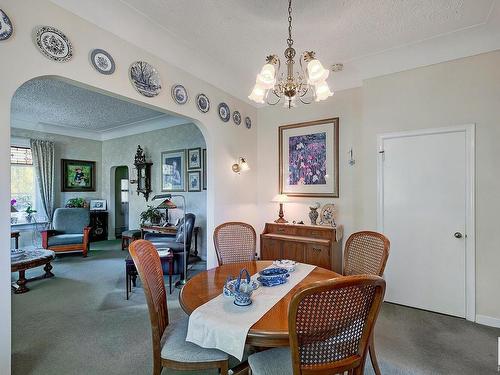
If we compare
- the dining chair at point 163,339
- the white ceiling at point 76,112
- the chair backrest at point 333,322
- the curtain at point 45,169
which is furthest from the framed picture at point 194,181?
the chair backrest at point 333,322

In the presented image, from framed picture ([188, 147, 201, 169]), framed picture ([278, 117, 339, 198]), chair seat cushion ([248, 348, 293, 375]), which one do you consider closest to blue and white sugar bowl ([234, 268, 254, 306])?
chair seat cushion ([248, 348, 293, 375])

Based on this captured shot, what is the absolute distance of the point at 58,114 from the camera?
5184 millimetres

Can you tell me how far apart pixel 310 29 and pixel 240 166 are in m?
1.96

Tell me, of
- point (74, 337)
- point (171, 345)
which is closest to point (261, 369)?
point (171, 345)

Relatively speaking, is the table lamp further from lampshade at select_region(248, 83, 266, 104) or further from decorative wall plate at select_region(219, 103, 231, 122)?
lampshade at select_region(248, 83, 266, 104)

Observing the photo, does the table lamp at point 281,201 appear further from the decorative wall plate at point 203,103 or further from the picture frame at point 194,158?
the picture frame at point 194,158

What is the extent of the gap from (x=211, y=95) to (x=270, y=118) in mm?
1240

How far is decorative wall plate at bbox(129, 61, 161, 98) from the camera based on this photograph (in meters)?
2.42

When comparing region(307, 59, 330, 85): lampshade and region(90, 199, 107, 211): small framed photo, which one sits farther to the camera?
region(90, 199, 107, 211): small framed photo

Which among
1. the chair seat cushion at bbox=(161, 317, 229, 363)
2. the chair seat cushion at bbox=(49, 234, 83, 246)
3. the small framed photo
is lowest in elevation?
the chair seat cushion at bbox=(49, 234, 83, 246)

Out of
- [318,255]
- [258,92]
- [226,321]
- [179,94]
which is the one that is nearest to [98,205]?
[179,94]

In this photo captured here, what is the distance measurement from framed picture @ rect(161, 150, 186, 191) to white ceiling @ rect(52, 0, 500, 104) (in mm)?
2585

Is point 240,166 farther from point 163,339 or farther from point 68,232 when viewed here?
point 68,232

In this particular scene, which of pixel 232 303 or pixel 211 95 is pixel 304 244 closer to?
pixel 232 303
